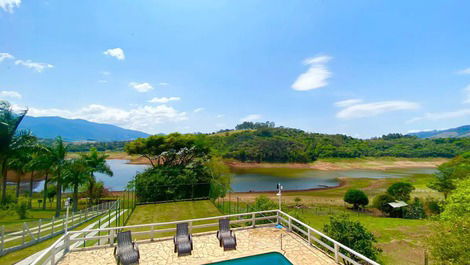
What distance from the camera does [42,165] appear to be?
66.9 feet

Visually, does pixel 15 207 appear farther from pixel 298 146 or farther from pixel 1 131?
pixel 298 146

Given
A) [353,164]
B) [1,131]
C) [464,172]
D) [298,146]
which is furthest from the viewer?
[298,146]

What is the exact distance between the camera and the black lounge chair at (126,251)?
7.06 meters

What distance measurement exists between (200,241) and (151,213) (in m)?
8.68

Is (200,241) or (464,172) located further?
(464,172)

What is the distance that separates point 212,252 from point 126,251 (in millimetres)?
2921

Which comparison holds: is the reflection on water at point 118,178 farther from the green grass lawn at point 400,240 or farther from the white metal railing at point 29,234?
the green grass lawn at point 400,240

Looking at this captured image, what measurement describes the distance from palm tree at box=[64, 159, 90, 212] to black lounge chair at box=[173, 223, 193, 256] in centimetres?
1829

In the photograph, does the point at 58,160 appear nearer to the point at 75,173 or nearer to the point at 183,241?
the point at 75,173

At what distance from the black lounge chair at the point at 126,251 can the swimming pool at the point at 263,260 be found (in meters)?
2.75

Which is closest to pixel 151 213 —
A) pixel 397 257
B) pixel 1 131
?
pixel 1 131

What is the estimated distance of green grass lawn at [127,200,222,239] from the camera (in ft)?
48.5

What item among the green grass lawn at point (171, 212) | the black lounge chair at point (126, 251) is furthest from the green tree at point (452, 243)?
the green grass lawn at point (171, 212)

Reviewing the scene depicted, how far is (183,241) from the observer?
8.05m
